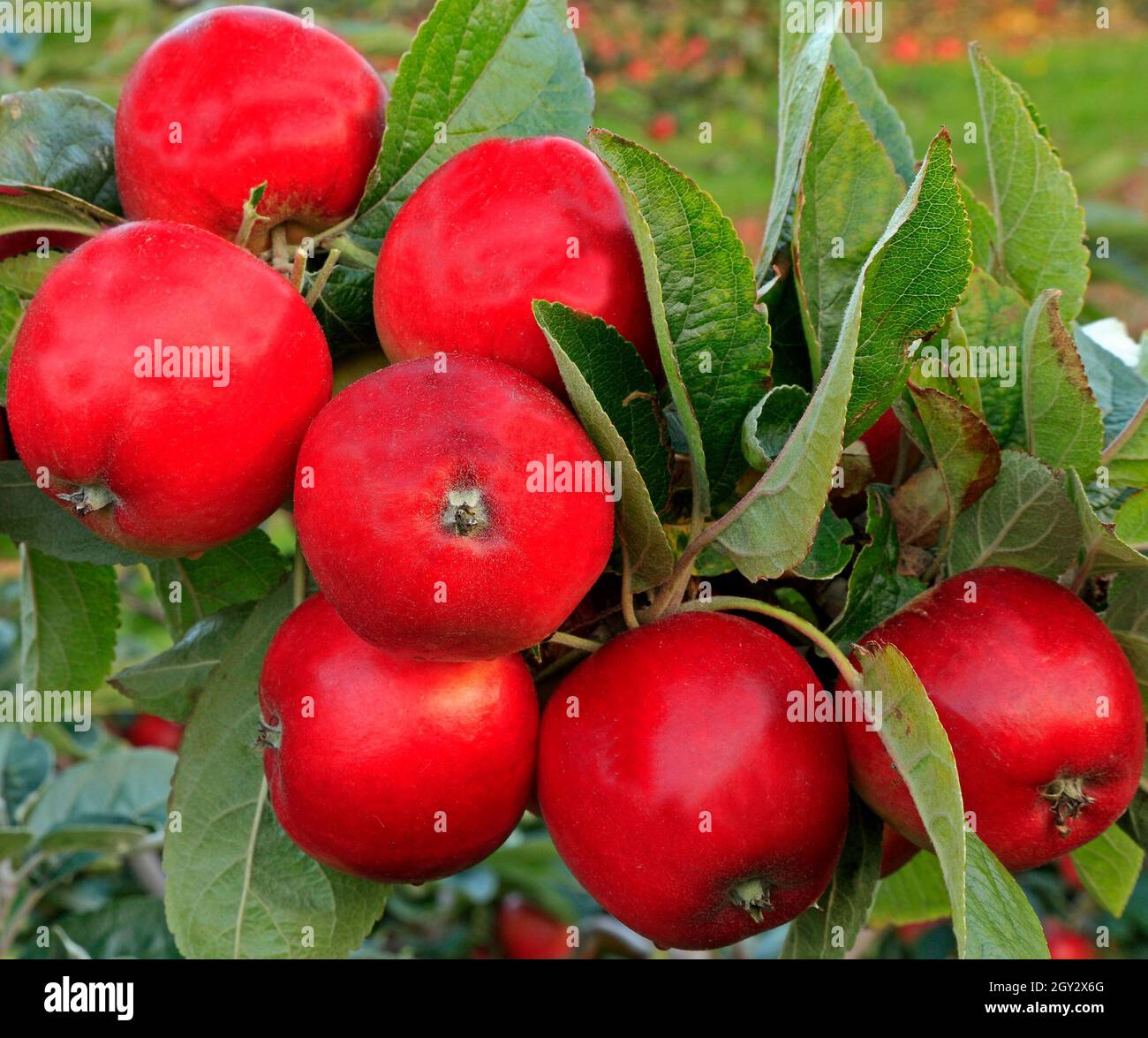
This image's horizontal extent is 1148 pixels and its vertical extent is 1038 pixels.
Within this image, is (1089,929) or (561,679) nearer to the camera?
(561,679)

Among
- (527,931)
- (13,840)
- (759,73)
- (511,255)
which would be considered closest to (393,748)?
(511,255)

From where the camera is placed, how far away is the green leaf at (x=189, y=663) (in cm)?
108

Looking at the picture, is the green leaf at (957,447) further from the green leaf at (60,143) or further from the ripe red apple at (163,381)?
the green leaf at (60,143)

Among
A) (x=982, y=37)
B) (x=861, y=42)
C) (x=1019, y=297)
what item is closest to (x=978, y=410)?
(x=1019, y=297)

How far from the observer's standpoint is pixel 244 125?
0.93 meters

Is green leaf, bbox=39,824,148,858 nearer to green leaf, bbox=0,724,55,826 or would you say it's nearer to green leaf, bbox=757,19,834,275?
green leaf, bbox=0,724,55,826

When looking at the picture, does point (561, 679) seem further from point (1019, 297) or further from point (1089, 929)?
point (1089, 929)

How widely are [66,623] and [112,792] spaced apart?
76cm

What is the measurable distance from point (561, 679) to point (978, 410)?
0.39 m

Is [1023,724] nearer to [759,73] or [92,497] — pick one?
[92,497]

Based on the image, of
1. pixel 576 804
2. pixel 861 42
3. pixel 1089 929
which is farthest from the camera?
pixel 861 42

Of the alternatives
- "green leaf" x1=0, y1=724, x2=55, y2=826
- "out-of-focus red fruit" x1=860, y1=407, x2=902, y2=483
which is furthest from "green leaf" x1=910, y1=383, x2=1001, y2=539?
"green leaf" x1=0, y1=724, x2=55, y2=826

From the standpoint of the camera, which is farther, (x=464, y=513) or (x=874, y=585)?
(x=874, y=585)

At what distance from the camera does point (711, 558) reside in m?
0.89
